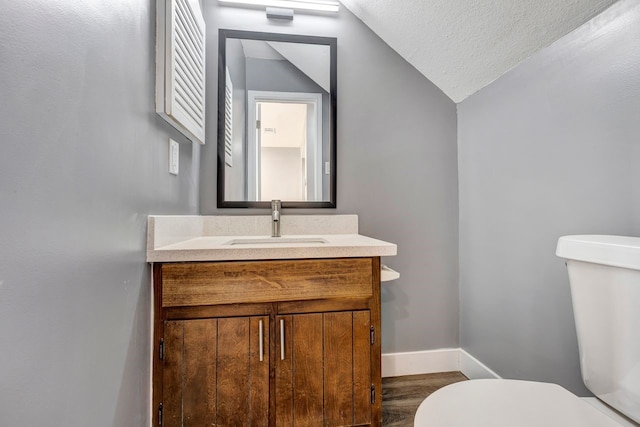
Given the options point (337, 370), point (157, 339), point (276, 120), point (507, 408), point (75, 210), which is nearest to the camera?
point (75, 210)

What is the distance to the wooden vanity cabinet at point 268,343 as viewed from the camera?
3.42 feet

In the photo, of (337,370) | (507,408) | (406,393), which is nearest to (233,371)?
(337,370)

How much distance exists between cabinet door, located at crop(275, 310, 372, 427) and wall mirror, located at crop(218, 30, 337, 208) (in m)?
0.73

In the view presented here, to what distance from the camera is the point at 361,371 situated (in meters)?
1.15

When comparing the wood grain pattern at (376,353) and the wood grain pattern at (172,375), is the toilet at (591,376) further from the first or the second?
the wood grain pattern at (172,375)

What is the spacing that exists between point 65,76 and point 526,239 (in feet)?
5.52

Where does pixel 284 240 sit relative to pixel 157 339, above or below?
above

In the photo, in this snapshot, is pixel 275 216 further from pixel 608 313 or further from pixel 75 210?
pixel 608 313

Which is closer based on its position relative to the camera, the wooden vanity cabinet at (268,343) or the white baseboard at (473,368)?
the wooden vanity cabinet at (268,343)

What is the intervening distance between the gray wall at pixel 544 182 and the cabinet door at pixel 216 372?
117 cm

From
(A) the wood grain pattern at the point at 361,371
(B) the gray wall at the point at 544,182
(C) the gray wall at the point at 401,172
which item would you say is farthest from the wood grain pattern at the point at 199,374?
(B) the gray wall at the point at 544,182

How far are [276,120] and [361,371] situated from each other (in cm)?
133

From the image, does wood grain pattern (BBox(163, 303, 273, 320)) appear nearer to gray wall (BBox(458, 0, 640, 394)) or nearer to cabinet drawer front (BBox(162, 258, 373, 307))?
cabinet drawer front (BBox(162, 258, 373, 307))

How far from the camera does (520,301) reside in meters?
1.36
